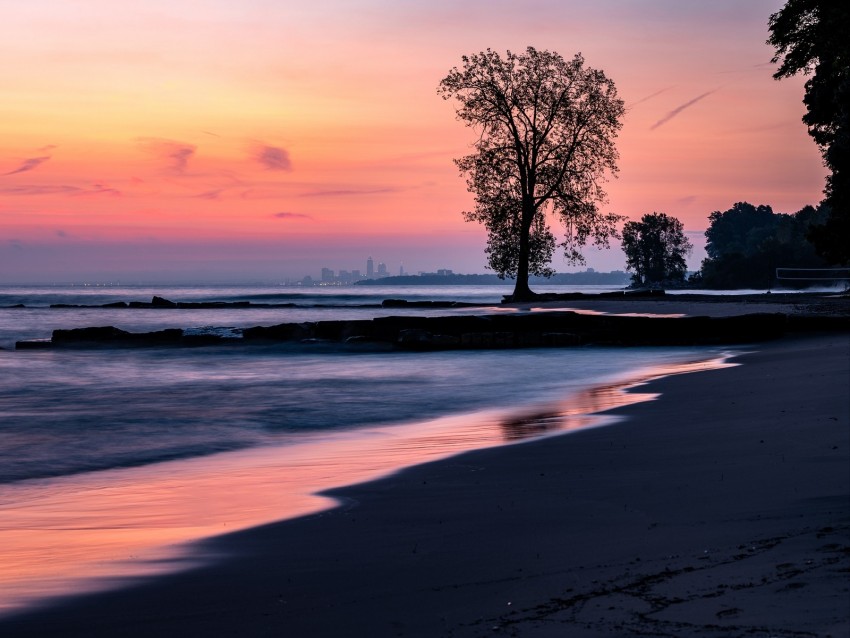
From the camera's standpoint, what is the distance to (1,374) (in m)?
22.2

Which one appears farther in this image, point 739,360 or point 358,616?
point 739,360

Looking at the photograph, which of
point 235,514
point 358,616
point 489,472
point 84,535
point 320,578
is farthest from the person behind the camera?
point 489,472

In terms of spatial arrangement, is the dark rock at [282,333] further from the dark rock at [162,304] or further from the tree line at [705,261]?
the tree line at [705,261]

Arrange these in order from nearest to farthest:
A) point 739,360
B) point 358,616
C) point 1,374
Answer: point 358,616 → point 739,360 → point 1,374

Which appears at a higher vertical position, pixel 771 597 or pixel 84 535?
pixel 771 597

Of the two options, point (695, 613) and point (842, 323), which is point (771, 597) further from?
point (842, 323)

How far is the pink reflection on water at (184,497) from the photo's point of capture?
517 cm

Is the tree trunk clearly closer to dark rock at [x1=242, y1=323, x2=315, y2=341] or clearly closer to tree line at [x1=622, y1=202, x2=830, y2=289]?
dark rock at [x1=242, y1=323, x2=315, y2=341]

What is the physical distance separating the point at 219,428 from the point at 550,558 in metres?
9.34

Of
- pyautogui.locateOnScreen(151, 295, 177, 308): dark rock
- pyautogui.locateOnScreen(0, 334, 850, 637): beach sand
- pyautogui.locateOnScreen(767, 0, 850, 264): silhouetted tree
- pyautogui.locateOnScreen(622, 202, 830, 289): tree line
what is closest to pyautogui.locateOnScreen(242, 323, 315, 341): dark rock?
pyautogui.locateOnScreen(767, 0, 850, 264): silhouetted tree

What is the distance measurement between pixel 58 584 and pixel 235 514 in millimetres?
1924

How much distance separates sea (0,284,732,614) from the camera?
19.7 feet

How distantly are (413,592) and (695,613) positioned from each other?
1.27 m

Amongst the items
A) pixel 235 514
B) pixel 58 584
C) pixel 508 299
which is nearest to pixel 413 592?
pixel 58 584
